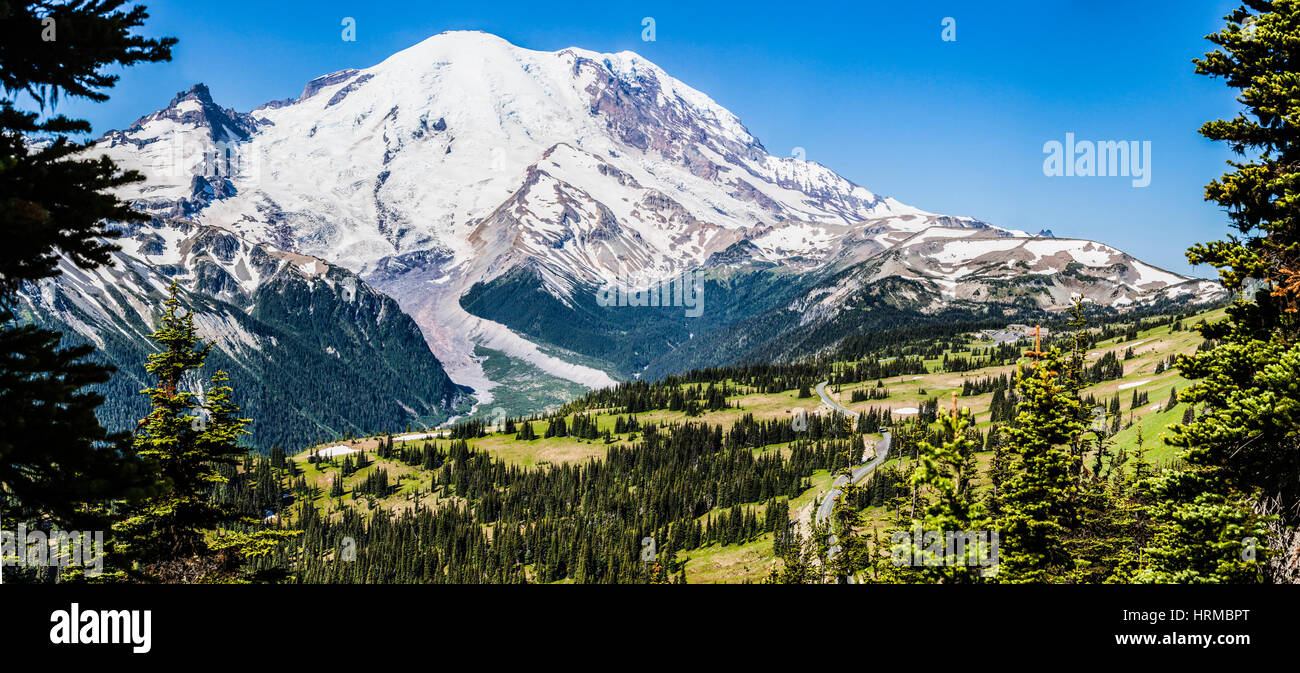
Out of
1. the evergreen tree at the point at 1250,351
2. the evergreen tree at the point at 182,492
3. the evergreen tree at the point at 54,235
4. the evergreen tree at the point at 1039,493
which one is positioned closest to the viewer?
the evergreen tree at the point at 54,235

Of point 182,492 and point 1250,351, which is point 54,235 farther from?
point 1250,351

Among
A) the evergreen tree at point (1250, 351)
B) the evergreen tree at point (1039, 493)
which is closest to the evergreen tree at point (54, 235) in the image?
the evergreen tree at point (1250, 351)

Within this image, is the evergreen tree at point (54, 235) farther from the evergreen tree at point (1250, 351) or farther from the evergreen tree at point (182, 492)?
the evergreen tree at point (1250, 351)

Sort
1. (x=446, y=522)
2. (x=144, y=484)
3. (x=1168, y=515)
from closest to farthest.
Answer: (x=144, y=484), (x=1168, y=515), (x=446, y=522)

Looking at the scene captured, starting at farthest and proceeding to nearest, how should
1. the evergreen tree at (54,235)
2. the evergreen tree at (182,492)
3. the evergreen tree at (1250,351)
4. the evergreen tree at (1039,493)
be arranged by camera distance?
1. the evergreen tree at (1039,493)
2. the evergreen tree at (182,492)
3. the evergreen tree at (1250,351)
4. the evergreen tree at (54,235)

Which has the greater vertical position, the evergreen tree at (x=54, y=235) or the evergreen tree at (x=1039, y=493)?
the evergreen tree at (x=54, y=235)

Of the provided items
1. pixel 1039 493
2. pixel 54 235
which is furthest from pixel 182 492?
pixel 1039 493

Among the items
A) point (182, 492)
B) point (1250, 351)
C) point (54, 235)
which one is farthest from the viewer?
point (182, 492)

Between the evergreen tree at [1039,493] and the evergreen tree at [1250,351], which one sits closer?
the evergreen tree at [1250,351]
